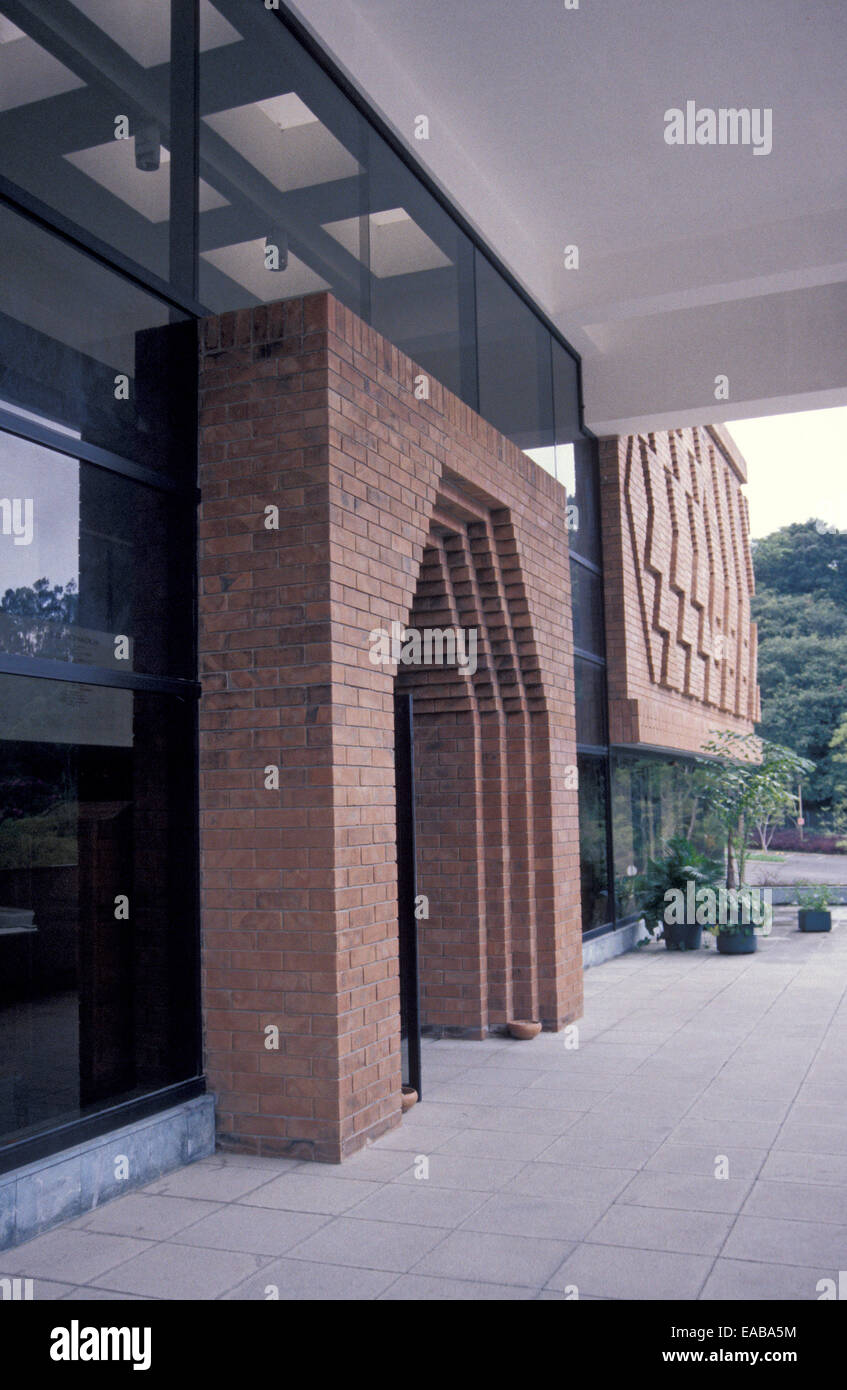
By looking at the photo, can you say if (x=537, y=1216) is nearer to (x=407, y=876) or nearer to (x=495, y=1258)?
(x=495, y=1258)

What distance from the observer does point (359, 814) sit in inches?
196

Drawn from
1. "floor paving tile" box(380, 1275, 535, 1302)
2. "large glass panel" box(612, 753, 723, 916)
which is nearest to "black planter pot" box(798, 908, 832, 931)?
"large glass panel" box(612, 753, 723, 916)

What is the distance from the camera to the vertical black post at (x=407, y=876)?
18.5 feet

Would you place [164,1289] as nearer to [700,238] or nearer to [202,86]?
[202,86]

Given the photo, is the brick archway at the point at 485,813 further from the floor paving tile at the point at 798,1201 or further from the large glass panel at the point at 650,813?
the large glass panel at the point at 650,813

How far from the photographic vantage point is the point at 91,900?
4.47 m

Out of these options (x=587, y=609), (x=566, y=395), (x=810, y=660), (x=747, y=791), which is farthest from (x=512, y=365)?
(x=810, y=660)

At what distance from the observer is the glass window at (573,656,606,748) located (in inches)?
415

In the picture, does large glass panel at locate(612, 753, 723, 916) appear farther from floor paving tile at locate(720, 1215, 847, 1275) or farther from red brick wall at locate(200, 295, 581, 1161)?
floor paving tile at locate(720, 1215, 847, 1275)

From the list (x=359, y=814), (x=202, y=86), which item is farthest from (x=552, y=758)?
(x=202, y=86)

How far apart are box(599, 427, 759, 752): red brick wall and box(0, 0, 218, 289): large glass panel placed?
7.00m

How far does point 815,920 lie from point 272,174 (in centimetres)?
1044

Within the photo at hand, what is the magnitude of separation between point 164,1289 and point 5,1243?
2.14ft

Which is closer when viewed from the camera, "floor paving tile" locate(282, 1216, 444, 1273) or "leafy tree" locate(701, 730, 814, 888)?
"floor paving tile" locate(282, 1216, 444, 1273)
